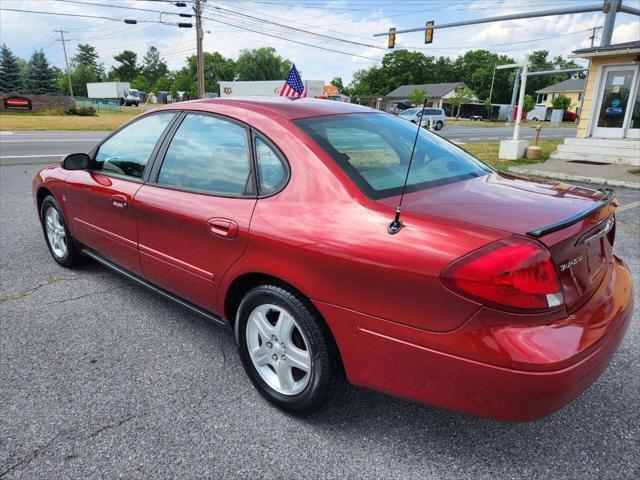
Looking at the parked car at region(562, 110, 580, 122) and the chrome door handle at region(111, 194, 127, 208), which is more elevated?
the chrome door handle at region(111, 194, 127, 208)

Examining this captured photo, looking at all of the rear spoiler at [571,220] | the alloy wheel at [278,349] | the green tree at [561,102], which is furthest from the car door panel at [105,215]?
the green tree at [561,102]

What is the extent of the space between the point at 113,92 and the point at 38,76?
57.2 ft

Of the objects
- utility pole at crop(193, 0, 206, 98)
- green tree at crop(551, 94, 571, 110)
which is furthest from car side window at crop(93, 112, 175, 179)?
green tree at crop(551, 94, 571, 110)

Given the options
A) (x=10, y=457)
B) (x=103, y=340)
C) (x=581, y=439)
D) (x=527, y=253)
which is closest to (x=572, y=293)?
(x=527, y=253)

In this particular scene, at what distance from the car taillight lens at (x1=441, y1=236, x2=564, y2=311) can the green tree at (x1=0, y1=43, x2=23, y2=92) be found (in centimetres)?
5314

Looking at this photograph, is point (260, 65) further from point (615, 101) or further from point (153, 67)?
point (615, 101)

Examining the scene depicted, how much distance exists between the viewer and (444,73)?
96875 millimetres

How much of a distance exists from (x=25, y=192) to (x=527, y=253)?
808 centimetres

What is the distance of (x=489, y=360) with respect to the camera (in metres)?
1.59

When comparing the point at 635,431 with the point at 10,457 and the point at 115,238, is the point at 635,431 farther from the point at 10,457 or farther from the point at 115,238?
the point at 115,238

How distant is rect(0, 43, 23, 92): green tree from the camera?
140 ft

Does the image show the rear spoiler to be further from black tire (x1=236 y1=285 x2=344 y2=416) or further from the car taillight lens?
Answer: black tire (x1=236 y1=285 x2=344 y2=416)

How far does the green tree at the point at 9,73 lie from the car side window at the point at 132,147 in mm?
50318

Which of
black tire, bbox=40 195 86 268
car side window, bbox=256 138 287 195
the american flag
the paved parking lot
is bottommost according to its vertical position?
the paved parking lot
